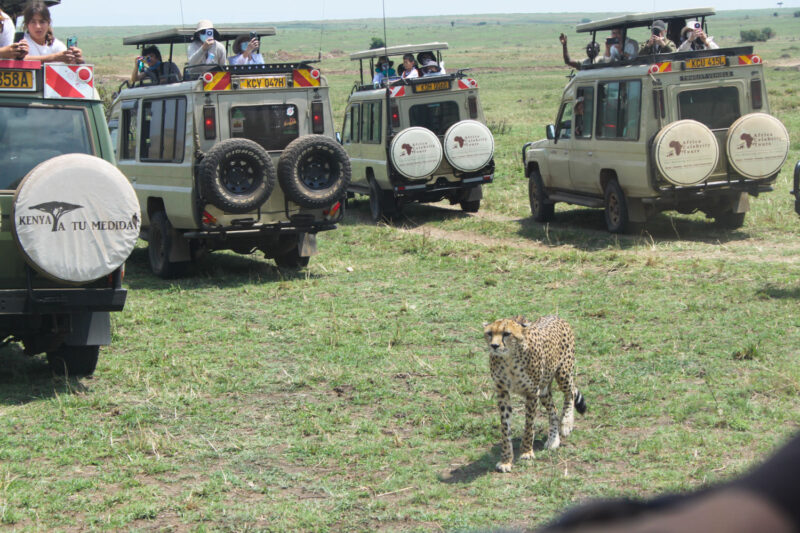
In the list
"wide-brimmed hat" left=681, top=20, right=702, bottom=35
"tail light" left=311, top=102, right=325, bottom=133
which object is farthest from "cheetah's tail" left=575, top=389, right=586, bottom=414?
"wide-brimmed hat" left=681, top=20, right=702, bottom=35

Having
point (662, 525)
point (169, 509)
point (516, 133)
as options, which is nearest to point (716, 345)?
point (169, 509)

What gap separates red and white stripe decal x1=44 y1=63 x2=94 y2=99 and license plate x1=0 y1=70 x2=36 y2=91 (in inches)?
4.9

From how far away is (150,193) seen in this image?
A: 1175cm

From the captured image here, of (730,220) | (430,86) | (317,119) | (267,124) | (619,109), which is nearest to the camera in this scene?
(267,124)

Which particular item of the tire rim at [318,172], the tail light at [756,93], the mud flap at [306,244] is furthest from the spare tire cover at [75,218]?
the tail light at [756,93]

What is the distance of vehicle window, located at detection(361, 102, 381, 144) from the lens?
16.3 m

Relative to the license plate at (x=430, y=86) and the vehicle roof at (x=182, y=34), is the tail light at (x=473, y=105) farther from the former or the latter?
the vehicle roof at (x=182, y=34)

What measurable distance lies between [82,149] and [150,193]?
5078 millimetres

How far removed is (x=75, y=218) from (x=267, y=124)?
5069mm

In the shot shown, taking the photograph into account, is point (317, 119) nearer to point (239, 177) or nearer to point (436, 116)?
point (239, 177)

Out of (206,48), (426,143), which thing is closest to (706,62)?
(426,143)

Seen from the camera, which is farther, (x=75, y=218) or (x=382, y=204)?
(x=382, y=204)

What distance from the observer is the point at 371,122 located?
16.8m

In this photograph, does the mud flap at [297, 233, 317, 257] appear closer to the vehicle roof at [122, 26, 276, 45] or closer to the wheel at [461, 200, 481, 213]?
the vehicle roof at [122, 26, 276, 45]
